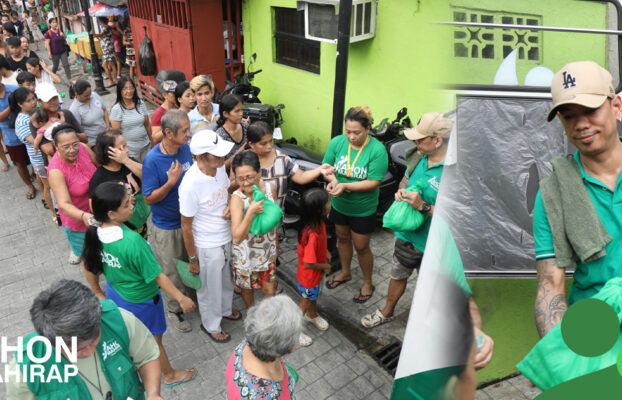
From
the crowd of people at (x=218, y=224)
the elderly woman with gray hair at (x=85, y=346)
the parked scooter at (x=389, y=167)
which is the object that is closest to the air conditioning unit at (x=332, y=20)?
the parked scooter at (x=389, y=167)

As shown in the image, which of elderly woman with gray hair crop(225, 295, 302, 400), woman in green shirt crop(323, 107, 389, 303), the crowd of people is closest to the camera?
elderly woman with gray hair crop(225, 295, 302, 400)

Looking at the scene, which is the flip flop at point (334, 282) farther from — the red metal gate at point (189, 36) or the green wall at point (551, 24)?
the red metal gate at point (189, 36)

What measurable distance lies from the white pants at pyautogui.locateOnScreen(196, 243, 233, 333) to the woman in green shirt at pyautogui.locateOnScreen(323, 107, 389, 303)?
1057 mm

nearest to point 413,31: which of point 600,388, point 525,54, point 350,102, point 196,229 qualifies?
point 350,102

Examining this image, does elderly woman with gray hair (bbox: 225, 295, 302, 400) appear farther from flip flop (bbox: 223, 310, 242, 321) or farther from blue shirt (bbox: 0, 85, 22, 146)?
blue shirt (bbox: 0, 85, 22, 146)

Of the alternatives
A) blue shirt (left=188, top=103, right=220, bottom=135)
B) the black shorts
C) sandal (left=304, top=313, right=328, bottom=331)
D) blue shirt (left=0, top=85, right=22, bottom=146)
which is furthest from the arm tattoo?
blue shirt (left=0, top=85, right=22, bottom=146)

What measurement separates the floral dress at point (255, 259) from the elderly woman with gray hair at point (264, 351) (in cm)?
132

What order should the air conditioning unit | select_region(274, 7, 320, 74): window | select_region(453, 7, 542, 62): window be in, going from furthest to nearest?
select_region(274, 7, 320, 74): window < the air conditioning unit < select_region(453, 7, 542, 62): window

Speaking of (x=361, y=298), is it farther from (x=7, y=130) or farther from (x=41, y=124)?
(x=7, y=130)

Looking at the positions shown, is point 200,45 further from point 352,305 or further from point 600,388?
point 600,388

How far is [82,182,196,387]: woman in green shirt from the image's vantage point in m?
2.84

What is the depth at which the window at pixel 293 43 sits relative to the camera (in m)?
6.96

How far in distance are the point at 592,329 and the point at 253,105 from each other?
6.35 m

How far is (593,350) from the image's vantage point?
0.93 meters
